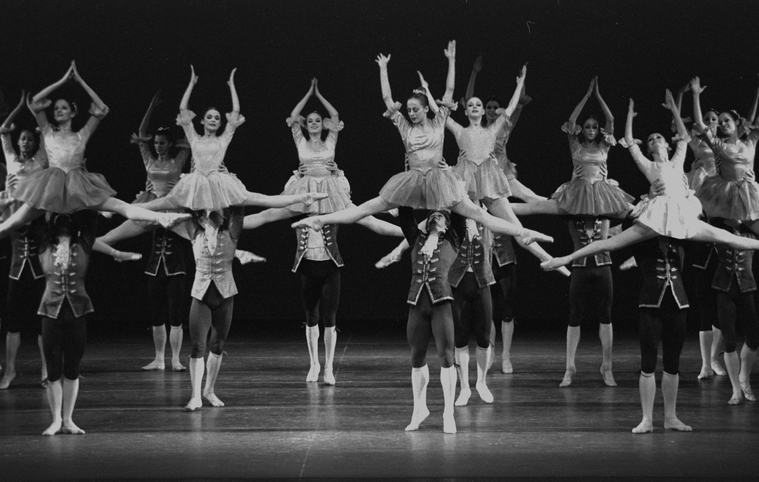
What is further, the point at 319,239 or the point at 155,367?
the point at 155,367

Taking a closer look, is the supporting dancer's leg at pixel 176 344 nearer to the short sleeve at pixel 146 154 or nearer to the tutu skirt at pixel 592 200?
the short sleeve at pixel 146 154

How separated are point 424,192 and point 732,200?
2.17 meters

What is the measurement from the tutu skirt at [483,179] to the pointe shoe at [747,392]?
1834 mm

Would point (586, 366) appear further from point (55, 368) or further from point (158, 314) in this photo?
point (55, 368)

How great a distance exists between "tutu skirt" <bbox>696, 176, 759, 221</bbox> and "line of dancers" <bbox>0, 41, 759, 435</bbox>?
0.04 ft

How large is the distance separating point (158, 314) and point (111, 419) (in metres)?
1.72

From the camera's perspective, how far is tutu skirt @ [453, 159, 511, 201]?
6.33 meters

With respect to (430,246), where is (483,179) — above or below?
above

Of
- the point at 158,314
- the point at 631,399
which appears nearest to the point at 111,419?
the point at 158,314

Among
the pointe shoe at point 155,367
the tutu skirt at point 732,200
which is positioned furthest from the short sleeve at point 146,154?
the tutu skirt at point 732,200

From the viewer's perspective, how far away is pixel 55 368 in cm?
543

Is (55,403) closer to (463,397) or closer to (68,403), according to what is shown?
(68,403)

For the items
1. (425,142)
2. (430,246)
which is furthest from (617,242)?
(425,142)

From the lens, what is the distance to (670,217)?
5.29m
